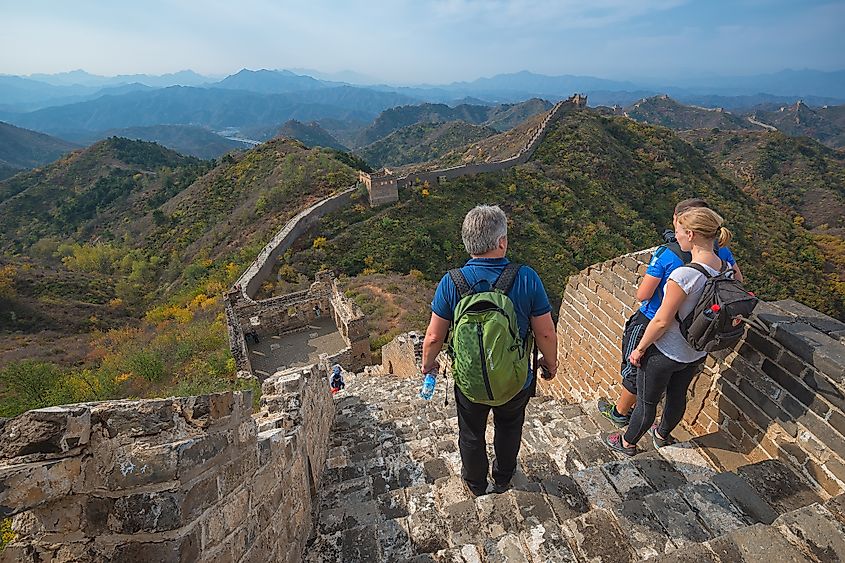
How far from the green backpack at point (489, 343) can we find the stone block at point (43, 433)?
70.9 inches

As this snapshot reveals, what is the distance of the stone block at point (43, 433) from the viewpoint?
155 centimetres

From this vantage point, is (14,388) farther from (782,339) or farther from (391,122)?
(391,122)

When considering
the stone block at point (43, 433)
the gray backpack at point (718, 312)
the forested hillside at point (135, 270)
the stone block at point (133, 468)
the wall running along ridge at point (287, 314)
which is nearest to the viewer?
the stone block at point (43, 433)

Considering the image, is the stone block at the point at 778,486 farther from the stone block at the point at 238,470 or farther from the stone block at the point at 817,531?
the stone block at the point at 238,470

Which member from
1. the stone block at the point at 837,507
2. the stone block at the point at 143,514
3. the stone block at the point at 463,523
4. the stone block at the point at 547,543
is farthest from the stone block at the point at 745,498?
the stone block at the point at 143,514

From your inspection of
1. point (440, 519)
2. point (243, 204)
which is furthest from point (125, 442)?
point (243, 204)

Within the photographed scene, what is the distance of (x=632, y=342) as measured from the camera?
342cm

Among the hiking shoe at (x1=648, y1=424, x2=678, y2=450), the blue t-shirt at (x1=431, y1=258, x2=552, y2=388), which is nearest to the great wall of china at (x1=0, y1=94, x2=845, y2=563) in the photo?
the hiking shoe at (x1=648, y1=424, x2=678, y2=450)

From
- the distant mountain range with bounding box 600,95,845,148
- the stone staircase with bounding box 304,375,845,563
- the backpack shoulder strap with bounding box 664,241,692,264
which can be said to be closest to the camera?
the stone staircase with bounding box 304,375,845,563

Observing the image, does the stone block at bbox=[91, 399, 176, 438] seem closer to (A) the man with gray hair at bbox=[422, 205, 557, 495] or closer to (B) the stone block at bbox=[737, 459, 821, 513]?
(A) the man with gray hair at bbox=[422, 205, 557, 495]

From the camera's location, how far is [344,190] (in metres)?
28.9

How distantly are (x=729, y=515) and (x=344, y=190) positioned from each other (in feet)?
93.2

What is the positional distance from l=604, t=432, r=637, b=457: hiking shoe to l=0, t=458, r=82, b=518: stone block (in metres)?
3.64

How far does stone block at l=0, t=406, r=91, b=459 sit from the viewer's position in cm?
155
